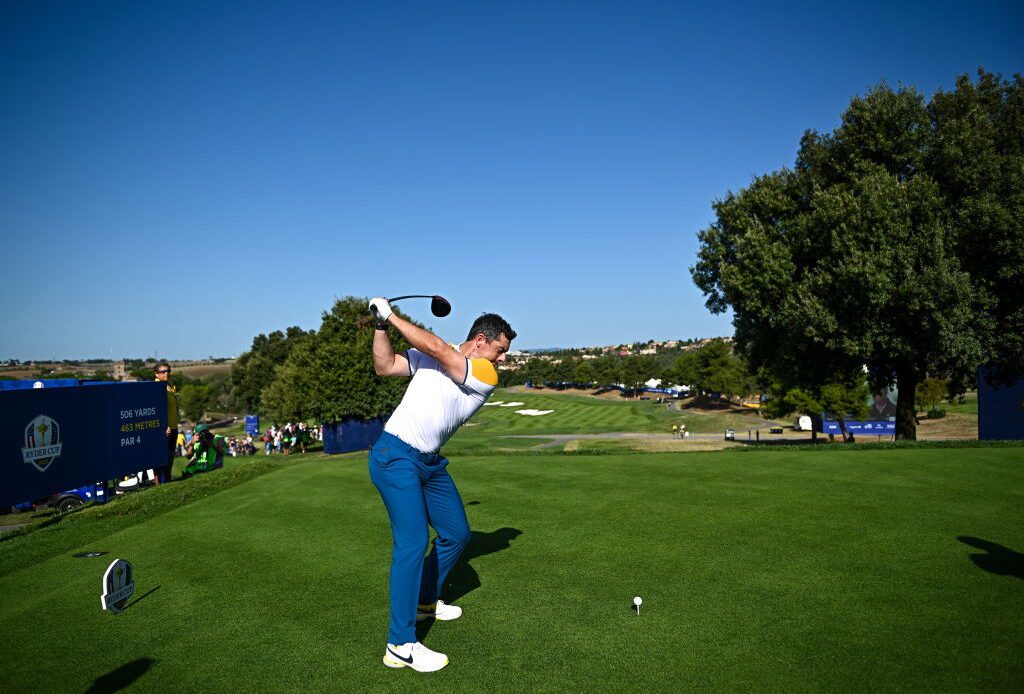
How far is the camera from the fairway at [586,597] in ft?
15.1

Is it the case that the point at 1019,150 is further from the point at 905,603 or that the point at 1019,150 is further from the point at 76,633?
the point at 76,633

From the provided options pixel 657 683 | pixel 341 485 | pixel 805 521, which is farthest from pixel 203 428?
pixel 657 683

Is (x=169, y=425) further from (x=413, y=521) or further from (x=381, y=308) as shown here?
(x=381, y=308)

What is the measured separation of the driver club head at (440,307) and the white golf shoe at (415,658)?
112 inches

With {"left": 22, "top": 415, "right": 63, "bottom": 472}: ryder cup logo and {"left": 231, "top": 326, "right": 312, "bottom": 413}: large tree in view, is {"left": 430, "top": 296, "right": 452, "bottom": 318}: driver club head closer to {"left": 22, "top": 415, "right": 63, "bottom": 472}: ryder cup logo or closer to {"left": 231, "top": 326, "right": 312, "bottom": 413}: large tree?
{"left": 22, "top": 415, "right": 63, "bottom": 472}: ryder cup logo

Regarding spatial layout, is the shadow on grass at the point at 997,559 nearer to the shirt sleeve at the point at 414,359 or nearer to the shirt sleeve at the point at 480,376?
the shirt sleeve at the point at 480,376

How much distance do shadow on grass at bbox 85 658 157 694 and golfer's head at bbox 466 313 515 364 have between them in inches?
136

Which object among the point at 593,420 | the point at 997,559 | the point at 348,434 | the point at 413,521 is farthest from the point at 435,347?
the point at 593,420

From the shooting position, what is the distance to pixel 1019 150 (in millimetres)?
23438

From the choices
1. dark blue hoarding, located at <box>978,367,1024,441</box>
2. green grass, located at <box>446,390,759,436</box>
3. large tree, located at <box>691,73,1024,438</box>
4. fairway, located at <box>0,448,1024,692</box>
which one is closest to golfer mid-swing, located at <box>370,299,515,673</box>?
fairway, located at <box>0,448,1024,692</box>

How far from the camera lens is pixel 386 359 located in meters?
5.61

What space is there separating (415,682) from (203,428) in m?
19.4

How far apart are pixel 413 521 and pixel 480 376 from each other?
132cm

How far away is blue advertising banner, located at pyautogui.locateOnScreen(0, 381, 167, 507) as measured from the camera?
12.4m
